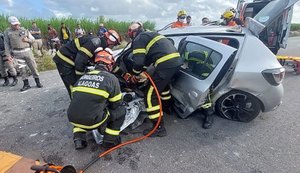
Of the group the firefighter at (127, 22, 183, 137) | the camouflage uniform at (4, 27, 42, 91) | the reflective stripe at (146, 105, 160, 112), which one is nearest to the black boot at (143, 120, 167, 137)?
the firefighter at (127, 22, 183, 137)

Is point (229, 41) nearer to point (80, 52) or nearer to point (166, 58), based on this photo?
point (166, 58)

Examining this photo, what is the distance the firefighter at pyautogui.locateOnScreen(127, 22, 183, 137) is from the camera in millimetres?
3299

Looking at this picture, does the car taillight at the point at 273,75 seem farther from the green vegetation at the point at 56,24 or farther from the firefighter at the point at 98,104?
the green vegetation at the point at 56,24

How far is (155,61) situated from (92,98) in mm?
1130

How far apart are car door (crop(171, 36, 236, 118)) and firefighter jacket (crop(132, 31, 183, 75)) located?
1.16 ft

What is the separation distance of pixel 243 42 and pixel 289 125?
1.58 m

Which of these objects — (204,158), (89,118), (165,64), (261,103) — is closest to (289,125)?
(261,103)

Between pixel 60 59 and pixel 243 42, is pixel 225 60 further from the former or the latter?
pixel 60 59

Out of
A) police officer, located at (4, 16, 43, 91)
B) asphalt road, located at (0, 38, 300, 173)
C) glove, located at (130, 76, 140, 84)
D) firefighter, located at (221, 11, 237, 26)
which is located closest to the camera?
asphalt road, located at (0, 38, 300, 173)

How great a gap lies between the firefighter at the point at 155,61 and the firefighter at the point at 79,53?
55 cm

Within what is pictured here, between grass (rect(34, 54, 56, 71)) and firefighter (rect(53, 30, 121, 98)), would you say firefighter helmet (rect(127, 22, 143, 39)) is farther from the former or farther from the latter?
grass (rect(34, 54, 56, 71))

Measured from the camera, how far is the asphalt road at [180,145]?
9.22ft

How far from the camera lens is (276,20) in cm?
708

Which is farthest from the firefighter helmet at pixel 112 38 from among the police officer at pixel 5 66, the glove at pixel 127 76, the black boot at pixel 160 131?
the police officer at pixel 5 66
